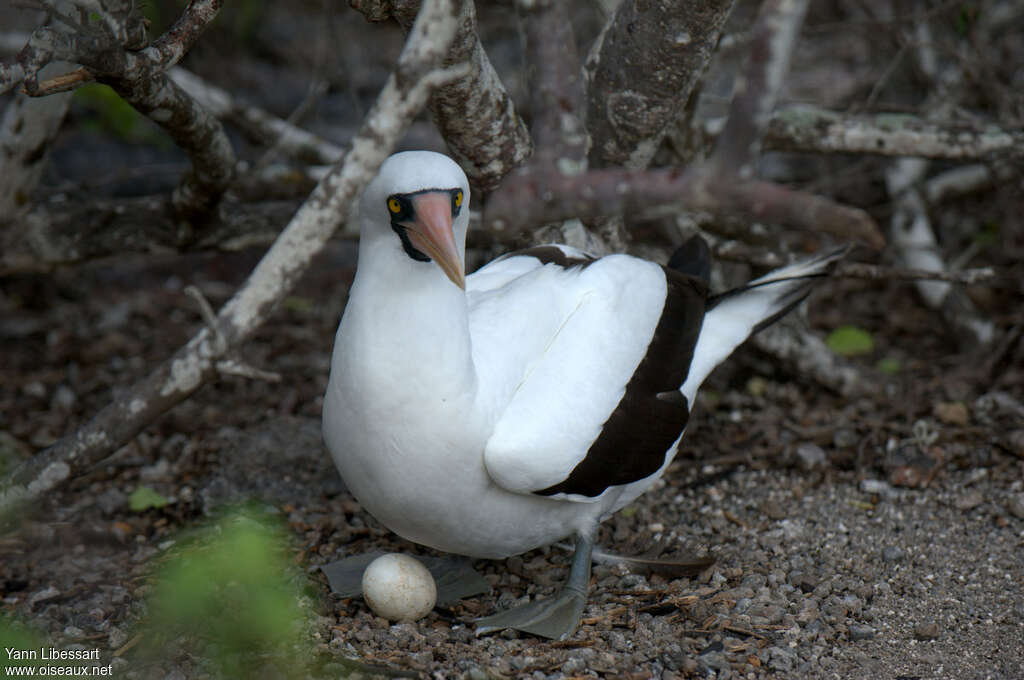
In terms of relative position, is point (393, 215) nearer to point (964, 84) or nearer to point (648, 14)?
point (648, 14)

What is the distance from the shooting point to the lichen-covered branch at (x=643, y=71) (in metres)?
2.86

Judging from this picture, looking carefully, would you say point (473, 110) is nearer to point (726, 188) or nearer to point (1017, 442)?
A: point (726, 188)

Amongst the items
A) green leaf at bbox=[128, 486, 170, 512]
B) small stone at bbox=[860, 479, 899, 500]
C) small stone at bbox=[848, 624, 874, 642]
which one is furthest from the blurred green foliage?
small stone at bbox=[860, 479, 899, 500]

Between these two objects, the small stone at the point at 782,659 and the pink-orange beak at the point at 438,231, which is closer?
the pink-orange beak at the point at 438,231

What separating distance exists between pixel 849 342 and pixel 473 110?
239cm

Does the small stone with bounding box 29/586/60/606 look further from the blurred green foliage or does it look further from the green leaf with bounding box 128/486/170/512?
the blurred green foliage

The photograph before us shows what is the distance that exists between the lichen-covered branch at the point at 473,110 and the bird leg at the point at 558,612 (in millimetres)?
1177

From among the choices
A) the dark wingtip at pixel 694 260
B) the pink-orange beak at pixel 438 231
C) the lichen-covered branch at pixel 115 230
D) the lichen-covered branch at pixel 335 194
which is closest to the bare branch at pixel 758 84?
the lichen-covered branch at pixel 335 194

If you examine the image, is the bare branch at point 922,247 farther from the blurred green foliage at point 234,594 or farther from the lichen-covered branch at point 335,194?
the blurred green foliage at point 234,594

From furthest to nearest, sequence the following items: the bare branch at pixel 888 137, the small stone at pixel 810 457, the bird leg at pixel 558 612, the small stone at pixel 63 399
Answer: the small stone at pixel 63 399
the bare branch at pixel 888 137
the small stone at pixel 810 457
the bird leg at pixel 558 612

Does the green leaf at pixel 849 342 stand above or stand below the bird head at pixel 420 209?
below

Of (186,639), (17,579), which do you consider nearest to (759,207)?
(186,639)

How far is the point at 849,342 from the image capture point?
4.62 metres

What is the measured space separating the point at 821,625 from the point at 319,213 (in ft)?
5.77
